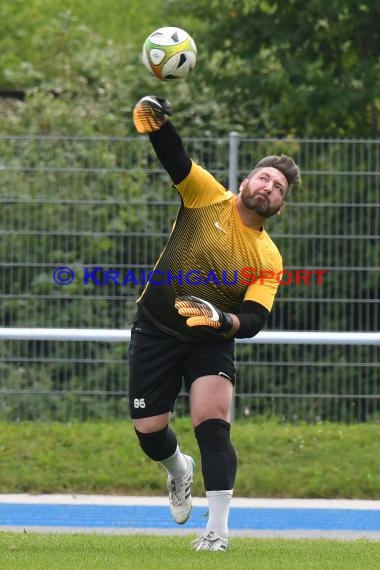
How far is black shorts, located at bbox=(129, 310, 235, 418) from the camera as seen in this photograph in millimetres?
7145

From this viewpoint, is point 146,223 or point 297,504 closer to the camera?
point 297,504

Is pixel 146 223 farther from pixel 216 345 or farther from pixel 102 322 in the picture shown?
pixel 216 345

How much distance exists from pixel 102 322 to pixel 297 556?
4791 mm

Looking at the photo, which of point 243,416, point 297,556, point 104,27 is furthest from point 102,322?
point 104,27

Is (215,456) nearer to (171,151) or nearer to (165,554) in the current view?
(165,554)

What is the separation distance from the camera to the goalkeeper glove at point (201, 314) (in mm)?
6707

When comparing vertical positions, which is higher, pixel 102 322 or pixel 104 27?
pixel 104 27

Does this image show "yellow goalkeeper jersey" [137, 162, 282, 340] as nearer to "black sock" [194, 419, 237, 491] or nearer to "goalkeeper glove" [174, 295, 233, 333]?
"goalkeeper glove" [174, 295, 233, 333]

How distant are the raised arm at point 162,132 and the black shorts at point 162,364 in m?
0.87

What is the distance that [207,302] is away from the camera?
6.87m

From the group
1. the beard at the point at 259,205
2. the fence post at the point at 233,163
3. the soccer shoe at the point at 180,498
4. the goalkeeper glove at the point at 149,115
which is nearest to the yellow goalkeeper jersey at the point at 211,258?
the beard at the point at 259,205

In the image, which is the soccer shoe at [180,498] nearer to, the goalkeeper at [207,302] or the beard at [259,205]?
the goalkeeper at [207,302]

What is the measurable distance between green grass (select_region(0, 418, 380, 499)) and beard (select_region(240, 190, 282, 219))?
12.0 feet

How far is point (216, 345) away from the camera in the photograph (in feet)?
23.5
